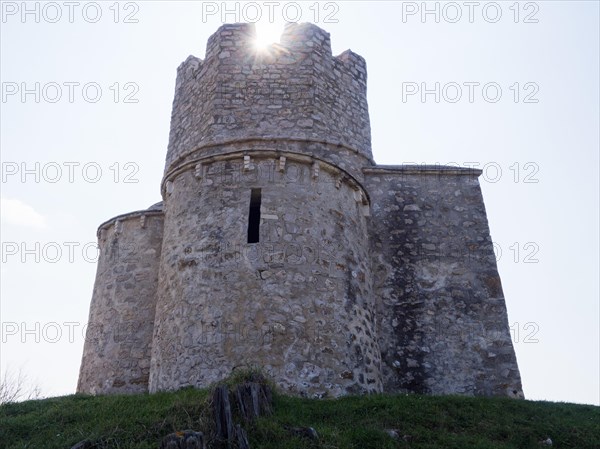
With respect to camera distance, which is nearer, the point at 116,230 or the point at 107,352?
the point at 107,352

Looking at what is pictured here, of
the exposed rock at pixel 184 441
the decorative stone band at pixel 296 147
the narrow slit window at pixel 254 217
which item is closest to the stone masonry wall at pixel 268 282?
the narrow slit window at pixel 254 217

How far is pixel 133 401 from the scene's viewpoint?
864 centimetres

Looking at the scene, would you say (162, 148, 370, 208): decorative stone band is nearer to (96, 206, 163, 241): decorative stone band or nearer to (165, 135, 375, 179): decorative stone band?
(165, 135, 375, 179): decorative stone band

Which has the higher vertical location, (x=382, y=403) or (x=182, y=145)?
(x=182, y=145)

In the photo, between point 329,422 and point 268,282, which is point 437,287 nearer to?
point 268,282

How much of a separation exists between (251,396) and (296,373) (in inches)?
80.5

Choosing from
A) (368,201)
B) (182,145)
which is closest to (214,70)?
(182,145)

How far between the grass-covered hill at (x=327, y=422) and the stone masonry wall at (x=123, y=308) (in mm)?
2473

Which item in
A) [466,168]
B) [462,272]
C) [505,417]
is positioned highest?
[466,168]

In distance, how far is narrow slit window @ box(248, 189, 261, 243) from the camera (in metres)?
10.9

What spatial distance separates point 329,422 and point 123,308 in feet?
21.2

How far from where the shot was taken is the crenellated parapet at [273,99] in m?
13.9

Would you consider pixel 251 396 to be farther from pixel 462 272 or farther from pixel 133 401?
pixel 462 272

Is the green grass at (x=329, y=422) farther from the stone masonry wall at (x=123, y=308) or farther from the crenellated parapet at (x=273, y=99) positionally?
the crenellated parapet at (x=273, y=99)
